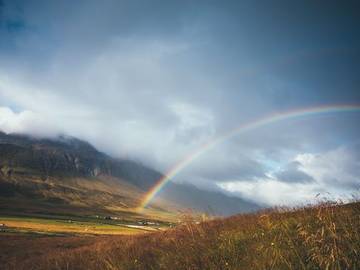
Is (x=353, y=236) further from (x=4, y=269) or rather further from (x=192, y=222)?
(x=4, y=269)

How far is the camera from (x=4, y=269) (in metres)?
16.1

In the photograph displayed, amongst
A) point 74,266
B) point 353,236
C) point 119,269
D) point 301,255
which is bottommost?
point 74,266

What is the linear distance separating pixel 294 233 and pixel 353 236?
2.23 m

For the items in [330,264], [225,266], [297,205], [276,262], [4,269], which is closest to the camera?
[330,264]

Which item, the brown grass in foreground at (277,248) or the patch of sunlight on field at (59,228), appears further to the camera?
the patch of sunlight on field at (59,228)

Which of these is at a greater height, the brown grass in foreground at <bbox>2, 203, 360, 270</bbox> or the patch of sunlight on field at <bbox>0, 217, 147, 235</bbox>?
the brown grass in foreground at <bbox>2, 203, 360, 270</bbox>

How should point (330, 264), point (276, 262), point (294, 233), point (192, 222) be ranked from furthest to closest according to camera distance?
point (192, 222)
point (294, 233)
point (276, 262)
point (330, 264)

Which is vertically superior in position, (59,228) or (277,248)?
(277,248)

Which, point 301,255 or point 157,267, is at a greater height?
point 301,255

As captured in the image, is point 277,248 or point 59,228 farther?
point 59,228

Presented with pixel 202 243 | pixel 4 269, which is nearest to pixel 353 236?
pixel 202 243

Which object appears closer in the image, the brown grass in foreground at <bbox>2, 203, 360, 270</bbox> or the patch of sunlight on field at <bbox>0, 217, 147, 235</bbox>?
the brown grass in foreground at <bbox>2, 203, 360, 270</bbox>

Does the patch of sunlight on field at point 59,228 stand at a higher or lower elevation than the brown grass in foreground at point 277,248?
lower

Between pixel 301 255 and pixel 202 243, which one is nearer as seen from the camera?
pixel 301 255
